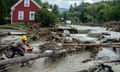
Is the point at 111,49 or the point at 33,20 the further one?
the point at 33,20

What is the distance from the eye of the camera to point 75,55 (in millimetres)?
28000

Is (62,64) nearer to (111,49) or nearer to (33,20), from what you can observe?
(111,49)

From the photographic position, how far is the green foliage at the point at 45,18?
171 ft

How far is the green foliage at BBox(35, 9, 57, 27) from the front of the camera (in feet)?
171

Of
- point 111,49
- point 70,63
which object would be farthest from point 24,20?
point 70,63

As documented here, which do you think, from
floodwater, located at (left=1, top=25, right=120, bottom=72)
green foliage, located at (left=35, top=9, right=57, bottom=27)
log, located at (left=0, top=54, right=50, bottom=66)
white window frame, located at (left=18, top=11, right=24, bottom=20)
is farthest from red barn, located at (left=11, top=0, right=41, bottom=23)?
log, located at (left=0, top=54, right=50, bottom=66)

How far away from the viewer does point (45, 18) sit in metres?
52.2

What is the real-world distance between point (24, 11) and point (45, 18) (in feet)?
20.7

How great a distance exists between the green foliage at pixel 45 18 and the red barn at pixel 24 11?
10.1 feet

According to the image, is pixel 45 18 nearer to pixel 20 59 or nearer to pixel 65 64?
pixel 65 64

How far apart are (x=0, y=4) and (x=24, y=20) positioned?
5.78m

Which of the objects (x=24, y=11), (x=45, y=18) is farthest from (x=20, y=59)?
(x=24, y=11)

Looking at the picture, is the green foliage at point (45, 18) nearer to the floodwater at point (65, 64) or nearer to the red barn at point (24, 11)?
the red barn at point (24, 11)

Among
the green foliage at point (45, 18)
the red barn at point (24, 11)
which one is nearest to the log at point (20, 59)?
the green foliage at point (45, 18)
